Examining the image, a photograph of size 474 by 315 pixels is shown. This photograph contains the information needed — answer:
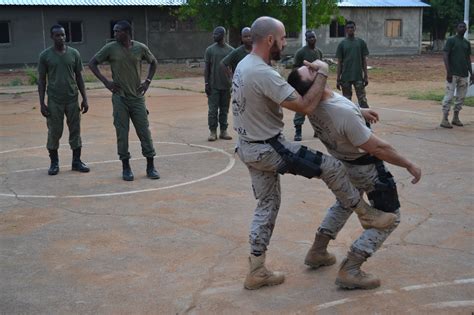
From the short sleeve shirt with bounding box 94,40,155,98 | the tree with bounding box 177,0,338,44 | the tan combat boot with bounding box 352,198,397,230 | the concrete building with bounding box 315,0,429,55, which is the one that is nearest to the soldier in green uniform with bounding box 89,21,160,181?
the short sleeve shirt with bounding box 94,40,155,98

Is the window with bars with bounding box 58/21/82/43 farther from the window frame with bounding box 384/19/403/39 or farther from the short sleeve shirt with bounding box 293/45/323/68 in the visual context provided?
the short sleeve shirt with bounding box 293/45/323/68

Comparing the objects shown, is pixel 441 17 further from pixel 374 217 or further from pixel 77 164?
pixel 374 217

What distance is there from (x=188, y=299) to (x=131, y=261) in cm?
94

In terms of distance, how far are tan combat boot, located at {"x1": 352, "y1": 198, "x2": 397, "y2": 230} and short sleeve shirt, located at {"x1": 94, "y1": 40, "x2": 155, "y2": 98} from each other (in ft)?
13.9

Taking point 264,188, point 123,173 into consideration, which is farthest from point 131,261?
point 123,173

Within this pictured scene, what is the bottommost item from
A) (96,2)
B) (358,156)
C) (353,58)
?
(358,156)

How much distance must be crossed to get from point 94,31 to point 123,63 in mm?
25830

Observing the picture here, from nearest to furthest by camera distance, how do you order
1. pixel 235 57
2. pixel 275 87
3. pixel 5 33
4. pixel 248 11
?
pixel 275 87
pixel 235 57
pixel 248 11
pixel 5 33

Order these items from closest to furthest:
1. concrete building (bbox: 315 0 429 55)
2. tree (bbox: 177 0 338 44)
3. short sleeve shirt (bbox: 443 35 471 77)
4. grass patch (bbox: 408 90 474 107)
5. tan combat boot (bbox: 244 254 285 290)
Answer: tan combat boot (bbox: 244 254 285 290), short sleeve shirt (bbox: 443 35 471 77), grass patch (bbox: 408 90 474 107), tree (bbox: 177 0 338 44), concrete building (bbox: 315 0 429 55)

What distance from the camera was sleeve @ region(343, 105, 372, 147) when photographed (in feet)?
13.4

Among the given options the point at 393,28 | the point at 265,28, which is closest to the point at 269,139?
the point at 265,28

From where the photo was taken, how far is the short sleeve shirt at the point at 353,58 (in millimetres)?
11305

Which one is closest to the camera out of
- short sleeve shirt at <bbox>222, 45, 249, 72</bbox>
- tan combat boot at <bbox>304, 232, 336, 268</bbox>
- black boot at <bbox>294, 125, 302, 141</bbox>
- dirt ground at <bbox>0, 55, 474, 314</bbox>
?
dirt ground at <bbox>0, 55, 474, 314</bbox>

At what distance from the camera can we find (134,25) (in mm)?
33188
